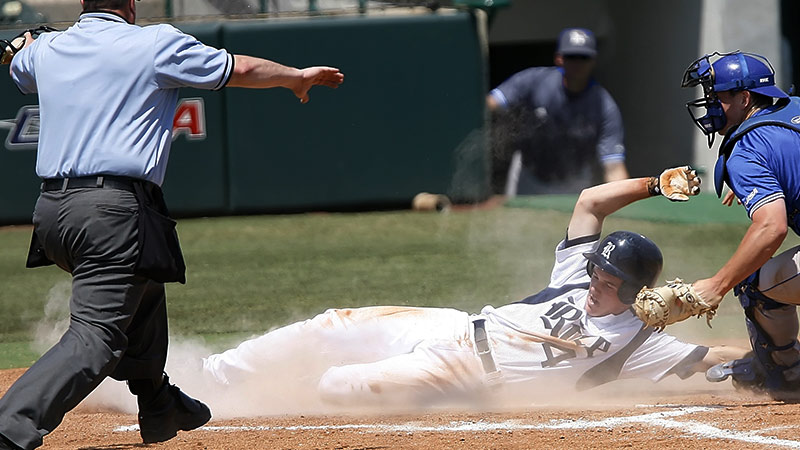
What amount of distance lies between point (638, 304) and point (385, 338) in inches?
49.6

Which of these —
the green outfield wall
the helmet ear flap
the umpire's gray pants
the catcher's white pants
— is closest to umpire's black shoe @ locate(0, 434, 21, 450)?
the umpire's gray pants

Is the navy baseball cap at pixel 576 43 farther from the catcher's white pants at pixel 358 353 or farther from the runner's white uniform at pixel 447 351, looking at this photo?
the catcher's white pants at pixel 358 353

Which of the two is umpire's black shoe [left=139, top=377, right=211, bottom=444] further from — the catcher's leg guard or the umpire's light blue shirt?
the catcher's leg guard

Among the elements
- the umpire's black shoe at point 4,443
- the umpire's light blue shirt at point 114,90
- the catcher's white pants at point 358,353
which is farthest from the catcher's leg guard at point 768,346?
the umpire's black shoe at point 4,443

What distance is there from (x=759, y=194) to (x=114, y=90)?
98.0 inches

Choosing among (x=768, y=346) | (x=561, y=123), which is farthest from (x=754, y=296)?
(x=561, y=123)

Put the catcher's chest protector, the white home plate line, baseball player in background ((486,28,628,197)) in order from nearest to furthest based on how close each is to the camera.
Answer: the white home plate line < the catcher's chest protector < baseball player in background ((486,28,628,197))

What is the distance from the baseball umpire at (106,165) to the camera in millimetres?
3699

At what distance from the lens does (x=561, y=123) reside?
11.3 meters

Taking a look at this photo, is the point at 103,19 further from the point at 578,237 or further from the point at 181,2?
the point at 181,2

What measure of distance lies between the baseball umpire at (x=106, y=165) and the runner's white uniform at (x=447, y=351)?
1.35 metres

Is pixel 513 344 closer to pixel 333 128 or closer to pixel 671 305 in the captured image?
pixel 671 305

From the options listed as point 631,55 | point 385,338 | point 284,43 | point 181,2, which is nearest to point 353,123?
point 284,43

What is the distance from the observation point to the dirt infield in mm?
4141
